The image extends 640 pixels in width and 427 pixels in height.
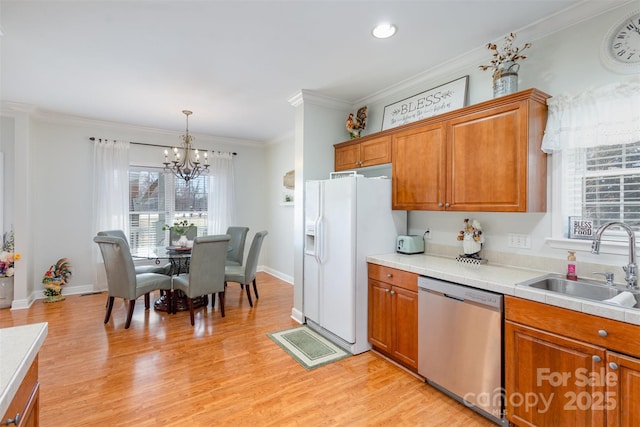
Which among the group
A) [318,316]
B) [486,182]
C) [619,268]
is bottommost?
[318,316]

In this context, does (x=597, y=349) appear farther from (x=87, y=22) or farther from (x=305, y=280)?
(x=87, y=22)

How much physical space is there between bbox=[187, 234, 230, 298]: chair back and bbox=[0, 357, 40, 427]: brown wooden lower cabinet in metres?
2.31

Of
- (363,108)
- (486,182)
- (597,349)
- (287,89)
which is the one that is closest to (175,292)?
(287,89)

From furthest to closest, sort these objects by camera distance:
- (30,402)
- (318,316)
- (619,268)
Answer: (318,316)
(619,268)
(30,402)

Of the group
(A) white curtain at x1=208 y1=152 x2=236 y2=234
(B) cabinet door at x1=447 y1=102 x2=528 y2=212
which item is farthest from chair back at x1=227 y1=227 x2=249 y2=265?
(B) cabinet door at x1=447 y1=102 x2=528 y2=212

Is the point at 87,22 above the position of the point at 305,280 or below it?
above

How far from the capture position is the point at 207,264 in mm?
3584

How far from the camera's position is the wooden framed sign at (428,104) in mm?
2752

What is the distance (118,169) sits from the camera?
4828mm

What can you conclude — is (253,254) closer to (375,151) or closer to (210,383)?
(210,383)

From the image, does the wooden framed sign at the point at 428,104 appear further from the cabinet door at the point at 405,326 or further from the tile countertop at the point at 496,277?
the cabinet door at the point at 405,326

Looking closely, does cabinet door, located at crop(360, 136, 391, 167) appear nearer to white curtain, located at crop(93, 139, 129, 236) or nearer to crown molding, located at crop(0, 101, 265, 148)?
crown molding, located at crop(0, 101, 265, 148)

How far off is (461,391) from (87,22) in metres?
3.66

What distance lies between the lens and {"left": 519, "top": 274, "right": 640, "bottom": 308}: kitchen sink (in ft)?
5.98
